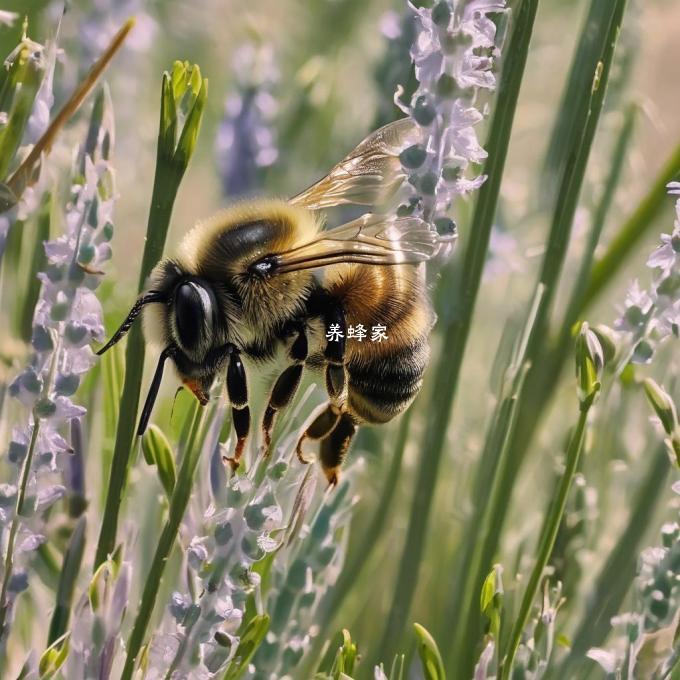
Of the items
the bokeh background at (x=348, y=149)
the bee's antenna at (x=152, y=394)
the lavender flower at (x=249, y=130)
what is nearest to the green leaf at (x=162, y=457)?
the bee's antenna at (x=152, y=394)

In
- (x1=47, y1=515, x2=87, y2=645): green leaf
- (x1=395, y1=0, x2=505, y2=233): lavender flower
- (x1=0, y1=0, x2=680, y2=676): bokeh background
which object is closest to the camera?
(x1=395, y1=0, x2=505, y2=233): lavender flower

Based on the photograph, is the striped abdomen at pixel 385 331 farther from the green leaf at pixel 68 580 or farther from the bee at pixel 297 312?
A: the green leaf at pixel 68 580

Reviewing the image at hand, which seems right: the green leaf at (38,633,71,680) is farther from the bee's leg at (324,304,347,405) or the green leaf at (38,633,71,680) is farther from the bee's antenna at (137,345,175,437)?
the bee's leg at (324,304,347,405)

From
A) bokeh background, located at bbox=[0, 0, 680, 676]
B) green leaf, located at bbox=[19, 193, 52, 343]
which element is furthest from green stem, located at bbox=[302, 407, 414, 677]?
green leaf, located at bbox=[19, 193, 52, 343]

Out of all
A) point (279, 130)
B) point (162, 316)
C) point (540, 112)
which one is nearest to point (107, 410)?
point (162, 316)

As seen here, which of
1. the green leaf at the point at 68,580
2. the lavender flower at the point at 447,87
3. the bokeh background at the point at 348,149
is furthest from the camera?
the bokeh background at the point at 348,149

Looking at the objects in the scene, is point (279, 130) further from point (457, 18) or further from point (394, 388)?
point (457, 18)

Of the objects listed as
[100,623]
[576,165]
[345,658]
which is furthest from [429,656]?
[576,165]
